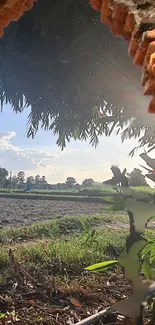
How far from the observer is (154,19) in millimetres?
1243

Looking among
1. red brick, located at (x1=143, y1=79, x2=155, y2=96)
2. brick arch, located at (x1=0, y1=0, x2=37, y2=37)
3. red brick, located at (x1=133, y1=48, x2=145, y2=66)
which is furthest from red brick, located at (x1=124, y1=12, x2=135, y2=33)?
brick arch, located at (x1=0, y1=0, x2=37, y2=37)

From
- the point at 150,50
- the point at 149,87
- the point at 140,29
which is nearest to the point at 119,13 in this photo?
the point at 140,29

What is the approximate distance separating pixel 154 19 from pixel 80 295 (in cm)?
206

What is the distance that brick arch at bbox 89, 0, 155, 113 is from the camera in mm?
1229

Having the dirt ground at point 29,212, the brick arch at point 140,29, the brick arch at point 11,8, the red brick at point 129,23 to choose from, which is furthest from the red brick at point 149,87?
the dirt ground at point 29,212

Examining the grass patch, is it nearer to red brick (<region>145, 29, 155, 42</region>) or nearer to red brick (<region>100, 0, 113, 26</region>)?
red brick (<region>100, 0, 113, 26</region>)

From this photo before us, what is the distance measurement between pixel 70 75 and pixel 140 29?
615 centimetres

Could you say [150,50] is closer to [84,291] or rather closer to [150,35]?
[150,35]

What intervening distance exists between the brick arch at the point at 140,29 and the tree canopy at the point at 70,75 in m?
4.71

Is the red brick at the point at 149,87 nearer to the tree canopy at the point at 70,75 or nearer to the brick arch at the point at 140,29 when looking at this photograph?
the brick arch at the point at 140,29

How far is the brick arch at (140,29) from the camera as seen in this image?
1.23 meters

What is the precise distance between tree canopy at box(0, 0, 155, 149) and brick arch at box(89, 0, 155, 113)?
4.71 m

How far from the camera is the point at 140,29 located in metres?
1.29

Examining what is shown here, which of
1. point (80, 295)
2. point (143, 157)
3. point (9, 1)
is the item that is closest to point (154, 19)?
point (9, 1)
